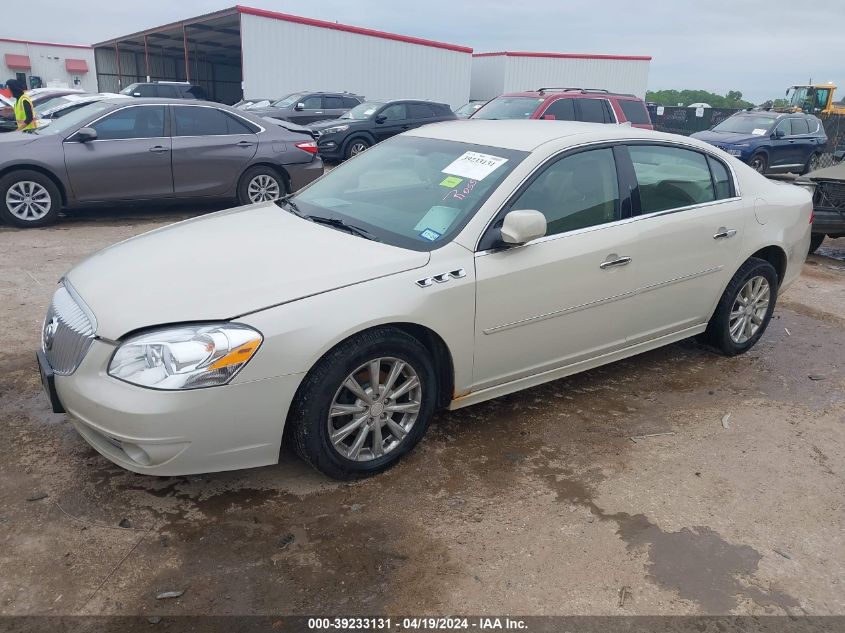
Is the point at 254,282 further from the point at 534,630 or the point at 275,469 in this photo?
the point at 534,630

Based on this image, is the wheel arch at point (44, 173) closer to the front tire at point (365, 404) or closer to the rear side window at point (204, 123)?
the rear side window at point (204, 123)

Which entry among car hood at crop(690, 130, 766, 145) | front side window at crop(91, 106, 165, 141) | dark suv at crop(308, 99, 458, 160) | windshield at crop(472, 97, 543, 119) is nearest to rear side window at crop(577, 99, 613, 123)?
windshield at crop(472, 97, 543, 119)

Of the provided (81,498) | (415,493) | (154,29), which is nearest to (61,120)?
(81,498)

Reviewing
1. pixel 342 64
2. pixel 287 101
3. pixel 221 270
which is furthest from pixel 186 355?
pixel 342 64

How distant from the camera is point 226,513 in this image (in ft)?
9.80

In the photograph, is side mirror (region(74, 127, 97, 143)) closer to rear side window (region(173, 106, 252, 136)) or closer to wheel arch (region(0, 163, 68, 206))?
wheel arch (region(0, 163, 68, 206))

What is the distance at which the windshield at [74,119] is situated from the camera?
8156mm

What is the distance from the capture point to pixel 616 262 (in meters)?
3.83

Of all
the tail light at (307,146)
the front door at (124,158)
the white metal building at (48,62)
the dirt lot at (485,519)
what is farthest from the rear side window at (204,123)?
the white metal building at (48,62)

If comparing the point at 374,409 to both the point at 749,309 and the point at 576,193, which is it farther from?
the point at 749,309

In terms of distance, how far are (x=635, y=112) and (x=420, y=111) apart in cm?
484

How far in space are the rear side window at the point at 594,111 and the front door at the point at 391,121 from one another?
4.18m

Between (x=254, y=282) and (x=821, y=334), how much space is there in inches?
189

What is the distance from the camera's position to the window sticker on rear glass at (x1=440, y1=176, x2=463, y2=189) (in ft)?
12.0
